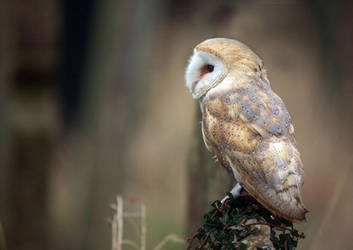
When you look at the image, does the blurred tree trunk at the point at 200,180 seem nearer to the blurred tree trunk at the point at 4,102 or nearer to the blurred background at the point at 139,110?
the blurred background at the point at 139,110

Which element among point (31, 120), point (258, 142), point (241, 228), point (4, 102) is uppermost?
point (258, 142)

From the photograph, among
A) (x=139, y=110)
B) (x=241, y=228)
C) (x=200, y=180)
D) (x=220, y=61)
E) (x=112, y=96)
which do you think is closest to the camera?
(x=241, y=228)

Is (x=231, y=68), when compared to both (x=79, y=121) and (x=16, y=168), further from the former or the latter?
(x=16, y=168)

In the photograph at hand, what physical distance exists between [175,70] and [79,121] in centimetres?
81

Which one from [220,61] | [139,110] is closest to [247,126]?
[220,61]

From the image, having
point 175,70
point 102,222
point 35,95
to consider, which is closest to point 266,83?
point 175,70

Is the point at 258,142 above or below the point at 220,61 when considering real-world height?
below

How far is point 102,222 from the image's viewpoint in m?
3.10

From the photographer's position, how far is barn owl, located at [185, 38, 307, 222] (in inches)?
48.8

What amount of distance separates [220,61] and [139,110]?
1491 millimetres

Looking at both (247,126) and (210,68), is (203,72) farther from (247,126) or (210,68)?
(247,126)

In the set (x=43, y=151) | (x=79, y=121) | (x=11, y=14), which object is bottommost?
(x=43, y=151)

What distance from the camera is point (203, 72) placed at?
1424 millimetres

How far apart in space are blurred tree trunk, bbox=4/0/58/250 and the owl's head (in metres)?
2.06
